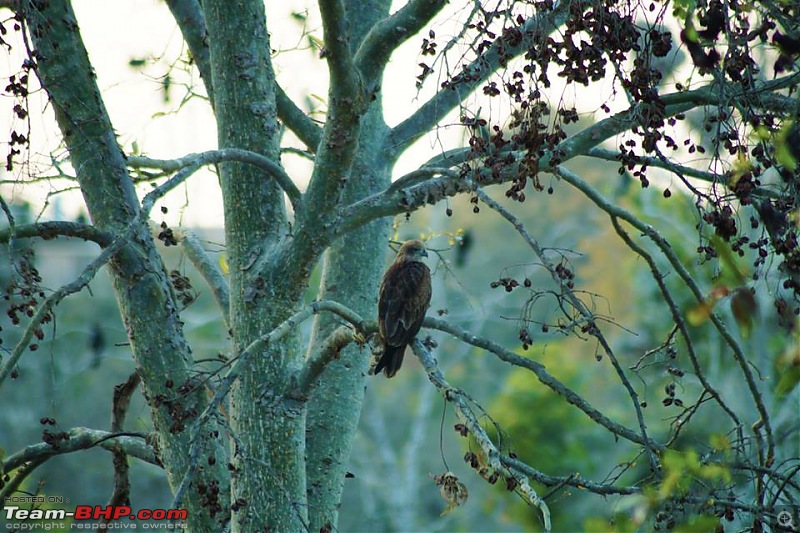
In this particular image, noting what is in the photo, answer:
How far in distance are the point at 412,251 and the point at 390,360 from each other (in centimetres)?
135

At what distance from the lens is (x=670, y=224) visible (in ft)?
53.9

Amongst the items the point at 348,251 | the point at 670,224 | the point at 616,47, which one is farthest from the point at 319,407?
the point at 670,224

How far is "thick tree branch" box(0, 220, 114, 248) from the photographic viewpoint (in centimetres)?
390

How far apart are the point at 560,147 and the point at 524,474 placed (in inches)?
55.5

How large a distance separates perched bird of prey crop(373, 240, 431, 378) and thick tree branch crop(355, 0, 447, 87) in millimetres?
1503

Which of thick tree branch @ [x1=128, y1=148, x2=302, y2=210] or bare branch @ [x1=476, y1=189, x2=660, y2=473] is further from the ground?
thick tree branch @ [x1=128, y1=148, x2=302, y2=210]

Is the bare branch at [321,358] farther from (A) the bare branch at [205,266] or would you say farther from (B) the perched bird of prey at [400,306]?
(A) the bare branch at [205,266]

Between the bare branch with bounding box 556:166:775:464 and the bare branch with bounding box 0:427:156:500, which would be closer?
the bare branch with bounding box 556:166:775:464

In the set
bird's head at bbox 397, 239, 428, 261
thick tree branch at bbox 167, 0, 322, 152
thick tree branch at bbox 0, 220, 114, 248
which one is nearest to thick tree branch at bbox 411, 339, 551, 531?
thick tree branch at bbox 0, 220, 114, 248

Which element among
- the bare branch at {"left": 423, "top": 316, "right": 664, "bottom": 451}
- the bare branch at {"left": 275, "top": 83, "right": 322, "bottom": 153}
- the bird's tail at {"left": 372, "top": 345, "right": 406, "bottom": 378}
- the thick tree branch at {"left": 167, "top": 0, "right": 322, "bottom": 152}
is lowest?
the bare branch at {"left": 423, "top": 316, "right": 664, "bottom": 451}

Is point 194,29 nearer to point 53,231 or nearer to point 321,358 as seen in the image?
point 53,231

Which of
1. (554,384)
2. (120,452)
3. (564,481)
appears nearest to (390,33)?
(554,384)

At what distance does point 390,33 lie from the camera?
4055 mm

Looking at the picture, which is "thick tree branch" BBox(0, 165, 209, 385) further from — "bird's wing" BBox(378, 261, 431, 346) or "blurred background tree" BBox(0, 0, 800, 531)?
"bird's wing" BBox(378, 261, 431, 346)
